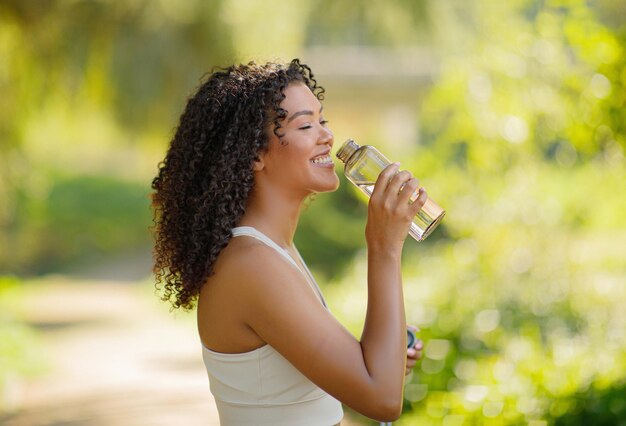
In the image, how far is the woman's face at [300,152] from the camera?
216cm

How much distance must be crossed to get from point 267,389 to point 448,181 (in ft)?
21.8

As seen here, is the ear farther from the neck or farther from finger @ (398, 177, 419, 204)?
finger @ (398, 177, 419, 204)

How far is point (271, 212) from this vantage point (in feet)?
7.21

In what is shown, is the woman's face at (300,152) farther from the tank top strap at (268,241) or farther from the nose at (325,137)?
the tank top strap at (268,241)

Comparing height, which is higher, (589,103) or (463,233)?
(463,233)

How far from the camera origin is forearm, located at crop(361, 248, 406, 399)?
6.42 feet

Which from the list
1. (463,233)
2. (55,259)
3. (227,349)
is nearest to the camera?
(227,349)

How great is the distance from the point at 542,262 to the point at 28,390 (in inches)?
163

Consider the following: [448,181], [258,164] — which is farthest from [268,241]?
[448,181]

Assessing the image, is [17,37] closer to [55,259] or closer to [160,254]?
[160,254]

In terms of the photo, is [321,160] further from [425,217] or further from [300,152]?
[425,217]

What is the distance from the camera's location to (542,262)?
7941mm

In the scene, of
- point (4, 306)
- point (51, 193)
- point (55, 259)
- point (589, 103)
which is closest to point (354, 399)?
point (589, 103)

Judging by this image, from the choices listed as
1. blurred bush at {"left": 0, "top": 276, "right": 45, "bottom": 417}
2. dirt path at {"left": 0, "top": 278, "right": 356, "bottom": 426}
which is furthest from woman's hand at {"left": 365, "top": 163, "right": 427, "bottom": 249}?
blurred bush at {"left": 0, "top": 276, "right": 45, "bottom": 417}
